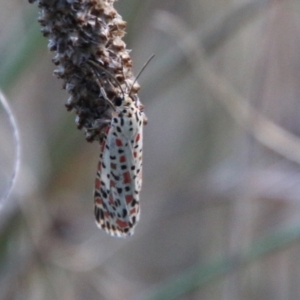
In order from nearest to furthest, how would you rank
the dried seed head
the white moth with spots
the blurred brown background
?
the dried seed head < the white moth with spots < the blurred brown background

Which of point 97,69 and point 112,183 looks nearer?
point 97,69

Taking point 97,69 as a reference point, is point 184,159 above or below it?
above

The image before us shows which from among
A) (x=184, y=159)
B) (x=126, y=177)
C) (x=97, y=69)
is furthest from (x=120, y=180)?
(x=184, y=159)

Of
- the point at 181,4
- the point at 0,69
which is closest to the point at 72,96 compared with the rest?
the point at 0,69

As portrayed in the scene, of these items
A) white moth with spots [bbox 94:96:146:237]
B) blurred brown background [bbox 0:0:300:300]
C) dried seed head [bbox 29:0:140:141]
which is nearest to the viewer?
dried seed head [bbox 29:0:140:141]

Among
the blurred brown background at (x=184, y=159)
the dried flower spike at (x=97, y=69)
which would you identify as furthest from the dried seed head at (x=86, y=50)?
the blurred brown background at (x=184, y=159)

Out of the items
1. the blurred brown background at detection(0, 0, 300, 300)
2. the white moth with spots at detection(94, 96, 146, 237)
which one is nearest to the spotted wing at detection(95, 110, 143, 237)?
the white moth with spots at detection(94, 96, 146, 237)

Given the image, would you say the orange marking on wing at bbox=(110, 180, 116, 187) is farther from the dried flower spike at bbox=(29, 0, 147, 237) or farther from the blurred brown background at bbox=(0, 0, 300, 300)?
the blurred brown background at bbox=(0, 0, 300, 300)

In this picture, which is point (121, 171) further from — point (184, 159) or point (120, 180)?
point (184, 159)
